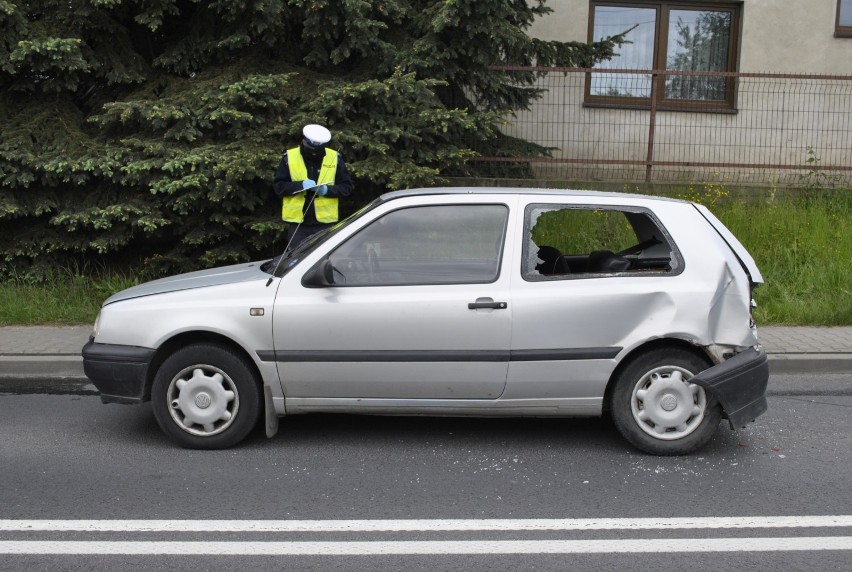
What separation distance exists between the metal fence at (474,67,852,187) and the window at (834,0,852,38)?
103 inches

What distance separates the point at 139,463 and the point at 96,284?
4.44 meters

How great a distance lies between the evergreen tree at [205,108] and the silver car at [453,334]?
10.8 feet

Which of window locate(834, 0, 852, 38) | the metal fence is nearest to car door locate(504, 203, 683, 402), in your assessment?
the metal fence

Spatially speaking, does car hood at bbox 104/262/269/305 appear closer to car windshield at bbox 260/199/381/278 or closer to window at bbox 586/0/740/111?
car windshield at bbox 260/199/381/278

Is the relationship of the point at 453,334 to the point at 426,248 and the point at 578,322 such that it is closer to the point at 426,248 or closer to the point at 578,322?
the point at 426,248

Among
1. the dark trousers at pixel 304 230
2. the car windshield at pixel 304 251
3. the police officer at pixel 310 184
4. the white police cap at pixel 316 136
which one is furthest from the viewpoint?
the dark trousers at pixel 304 230

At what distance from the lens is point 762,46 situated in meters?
13.0

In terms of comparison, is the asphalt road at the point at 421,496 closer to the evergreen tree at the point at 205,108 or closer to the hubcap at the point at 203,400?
the hubcap at the point at 203,400

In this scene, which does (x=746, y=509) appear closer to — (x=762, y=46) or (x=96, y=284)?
(x=96, y=284)

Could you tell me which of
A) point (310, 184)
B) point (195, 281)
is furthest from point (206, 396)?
point (310, 184)

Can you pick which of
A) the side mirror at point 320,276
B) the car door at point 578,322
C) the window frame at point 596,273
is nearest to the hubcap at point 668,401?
the car door at point 578,322

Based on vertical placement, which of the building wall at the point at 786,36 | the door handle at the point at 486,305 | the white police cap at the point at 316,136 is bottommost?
the door handle at the point at 486,305

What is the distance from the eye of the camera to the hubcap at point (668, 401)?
15.8ft

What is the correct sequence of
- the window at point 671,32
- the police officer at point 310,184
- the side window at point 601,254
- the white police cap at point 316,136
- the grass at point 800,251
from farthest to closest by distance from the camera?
the window at point 671,32 → the grass at point 800,251 → the police officer at point 310,184 → the white police cap at point 316,136 → the side window at point 601,254
